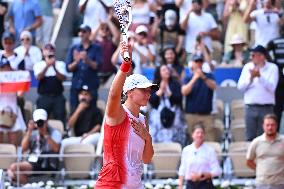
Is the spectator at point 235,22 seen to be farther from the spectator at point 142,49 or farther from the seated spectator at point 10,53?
the seated spectator at point 10,53

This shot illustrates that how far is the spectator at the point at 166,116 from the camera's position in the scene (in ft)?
55.1

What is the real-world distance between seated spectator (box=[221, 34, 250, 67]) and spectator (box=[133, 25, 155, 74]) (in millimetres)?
1289

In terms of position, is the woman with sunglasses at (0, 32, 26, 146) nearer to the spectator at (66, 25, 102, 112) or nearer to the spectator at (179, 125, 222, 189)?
the spectator at (66, 25, 102, 112)

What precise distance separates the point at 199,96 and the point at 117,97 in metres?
7.62

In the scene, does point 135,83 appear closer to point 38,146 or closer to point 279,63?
point 38,146

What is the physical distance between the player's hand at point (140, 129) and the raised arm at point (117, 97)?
0.15 meters

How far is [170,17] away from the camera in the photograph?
18.8 m

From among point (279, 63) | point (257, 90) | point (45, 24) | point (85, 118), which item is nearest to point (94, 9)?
point (45, 24)

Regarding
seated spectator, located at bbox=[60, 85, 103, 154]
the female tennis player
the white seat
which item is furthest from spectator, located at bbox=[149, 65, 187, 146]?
the female tennis player

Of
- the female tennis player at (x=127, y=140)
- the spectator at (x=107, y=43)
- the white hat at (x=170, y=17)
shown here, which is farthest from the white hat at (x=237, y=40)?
the female tennis player at (x=127, y=140)

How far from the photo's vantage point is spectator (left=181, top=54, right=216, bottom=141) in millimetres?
16703

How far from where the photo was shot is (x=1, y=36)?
1938 cm

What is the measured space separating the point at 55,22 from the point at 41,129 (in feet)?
17.8

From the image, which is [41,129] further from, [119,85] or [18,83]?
[119,85]
